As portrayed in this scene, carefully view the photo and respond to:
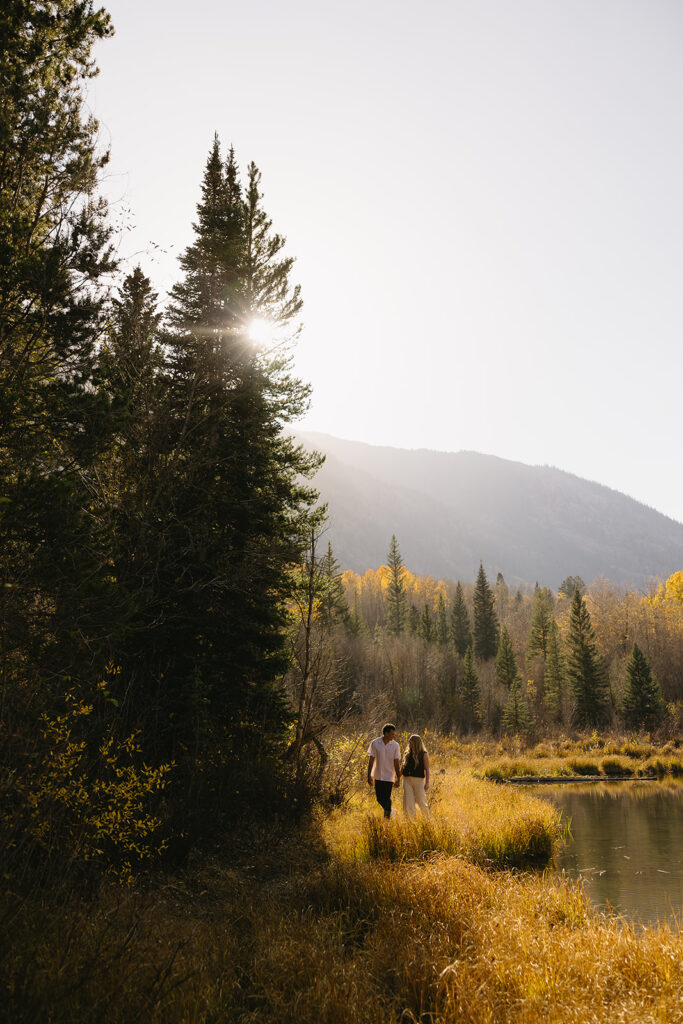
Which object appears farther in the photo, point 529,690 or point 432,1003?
point 529,690

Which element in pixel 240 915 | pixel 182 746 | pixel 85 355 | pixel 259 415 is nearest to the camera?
pixel 240 915

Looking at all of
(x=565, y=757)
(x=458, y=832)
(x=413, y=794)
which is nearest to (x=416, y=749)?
(x=413, y=794)

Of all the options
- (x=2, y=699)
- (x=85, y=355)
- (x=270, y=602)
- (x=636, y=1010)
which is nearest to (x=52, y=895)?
(x=2, y=699)

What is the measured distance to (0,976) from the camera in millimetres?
3824

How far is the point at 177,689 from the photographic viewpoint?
11.4 metres

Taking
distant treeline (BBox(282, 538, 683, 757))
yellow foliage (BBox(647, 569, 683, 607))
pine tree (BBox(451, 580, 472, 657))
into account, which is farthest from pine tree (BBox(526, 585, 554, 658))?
yellow foliage (BBox(647, 569, 683, 607))

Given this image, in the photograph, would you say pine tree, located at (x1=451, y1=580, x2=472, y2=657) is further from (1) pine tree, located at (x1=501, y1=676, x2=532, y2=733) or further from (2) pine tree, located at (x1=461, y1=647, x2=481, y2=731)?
(1) pine tree, located at (x1=501, y1=676, x2=532, y2=733)

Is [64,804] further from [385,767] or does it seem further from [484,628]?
[484,628]

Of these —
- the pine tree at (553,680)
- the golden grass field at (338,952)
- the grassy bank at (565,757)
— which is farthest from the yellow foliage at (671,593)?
the golden grass field at (338,952)

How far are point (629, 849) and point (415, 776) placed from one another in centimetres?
678

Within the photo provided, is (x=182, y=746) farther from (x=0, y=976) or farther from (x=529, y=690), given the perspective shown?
(x=529, y=690)

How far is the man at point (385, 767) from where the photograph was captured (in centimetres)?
1100

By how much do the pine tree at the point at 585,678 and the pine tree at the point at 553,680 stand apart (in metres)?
2.08

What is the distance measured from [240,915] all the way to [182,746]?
447 cm
